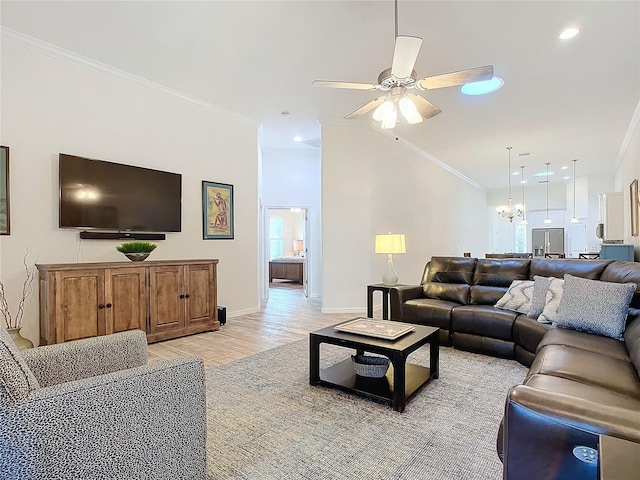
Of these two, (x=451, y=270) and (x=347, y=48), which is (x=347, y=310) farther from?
(x=347, y=48)

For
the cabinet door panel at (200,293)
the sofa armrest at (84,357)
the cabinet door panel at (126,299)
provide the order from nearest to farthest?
the sofa armrest at (84,357) < the cabinet door panel at (126,299) < the cabinet door panel at (200,293)

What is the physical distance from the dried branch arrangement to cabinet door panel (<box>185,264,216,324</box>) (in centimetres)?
147

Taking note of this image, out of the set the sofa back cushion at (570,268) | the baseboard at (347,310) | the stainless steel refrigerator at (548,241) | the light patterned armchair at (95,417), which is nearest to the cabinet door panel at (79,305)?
the light patterned armchair at (95,417)

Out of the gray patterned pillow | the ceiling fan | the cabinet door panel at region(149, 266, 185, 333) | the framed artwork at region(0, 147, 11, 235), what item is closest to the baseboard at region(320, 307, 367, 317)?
the cabinet door panel at region(149, 266, 185, 333)

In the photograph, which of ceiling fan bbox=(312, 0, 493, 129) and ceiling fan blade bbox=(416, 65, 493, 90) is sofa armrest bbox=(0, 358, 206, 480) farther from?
ceiling fan blade bbox=(416, 65, 493, 90)

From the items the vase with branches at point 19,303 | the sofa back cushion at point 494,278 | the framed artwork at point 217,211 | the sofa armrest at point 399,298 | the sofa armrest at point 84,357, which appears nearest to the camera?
the sofa armrest at point 84,357

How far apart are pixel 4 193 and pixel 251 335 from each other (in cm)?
284

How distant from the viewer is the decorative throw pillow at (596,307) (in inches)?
96.0

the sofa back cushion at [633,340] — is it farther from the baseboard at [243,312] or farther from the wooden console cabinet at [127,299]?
the baseboard at [243,312]

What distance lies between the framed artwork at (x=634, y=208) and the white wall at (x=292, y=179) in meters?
5.51

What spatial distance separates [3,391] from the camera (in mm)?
1004

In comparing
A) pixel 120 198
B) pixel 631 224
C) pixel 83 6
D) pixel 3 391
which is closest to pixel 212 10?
pixel 83 6

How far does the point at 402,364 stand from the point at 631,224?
626 cm

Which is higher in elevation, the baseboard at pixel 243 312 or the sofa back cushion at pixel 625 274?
the sofa back cushion at pixel 625 274
